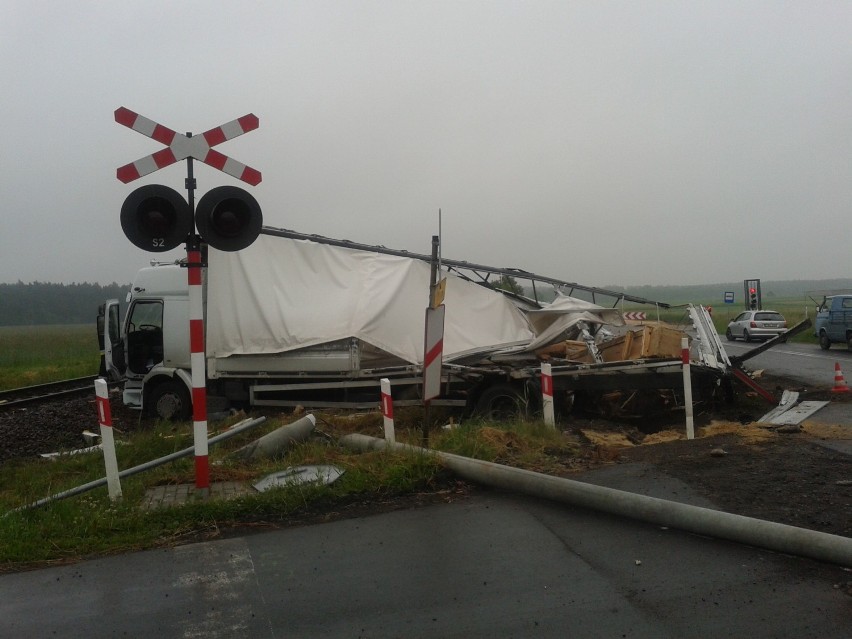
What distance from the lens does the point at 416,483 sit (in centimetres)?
643

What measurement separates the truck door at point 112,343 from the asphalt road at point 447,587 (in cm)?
909

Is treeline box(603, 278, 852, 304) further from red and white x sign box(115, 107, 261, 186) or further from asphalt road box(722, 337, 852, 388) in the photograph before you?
red and white x sign box(115, 107, 261, 186)

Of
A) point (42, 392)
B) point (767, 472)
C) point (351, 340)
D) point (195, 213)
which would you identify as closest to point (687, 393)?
point (767, 472)

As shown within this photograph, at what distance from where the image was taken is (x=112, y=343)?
44.8 ft

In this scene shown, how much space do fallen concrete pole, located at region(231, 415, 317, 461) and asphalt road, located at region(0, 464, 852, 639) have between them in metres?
2.38

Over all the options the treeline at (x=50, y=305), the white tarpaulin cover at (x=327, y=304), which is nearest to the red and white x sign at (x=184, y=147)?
the white tarpaulin cover at (x=327, y=304)

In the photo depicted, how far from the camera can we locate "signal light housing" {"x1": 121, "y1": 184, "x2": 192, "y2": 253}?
614 cm

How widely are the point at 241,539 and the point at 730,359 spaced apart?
29.9 feet

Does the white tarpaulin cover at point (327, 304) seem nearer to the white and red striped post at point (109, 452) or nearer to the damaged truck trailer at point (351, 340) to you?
the damaged truck trailer at point (351, 340)

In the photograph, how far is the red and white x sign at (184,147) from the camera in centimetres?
617

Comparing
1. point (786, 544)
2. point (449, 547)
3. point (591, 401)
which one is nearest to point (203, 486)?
point (449, 547)

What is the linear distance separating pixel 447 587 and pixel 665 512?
1.73m

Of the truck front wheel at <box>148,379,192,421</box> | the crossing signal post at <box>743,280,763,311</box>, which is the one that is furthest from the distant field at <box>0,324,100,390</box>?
the crossing signal post at <box>743,280,763,311</box>

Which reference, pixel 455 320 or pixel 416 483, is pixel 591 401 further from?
pixel 416 483
